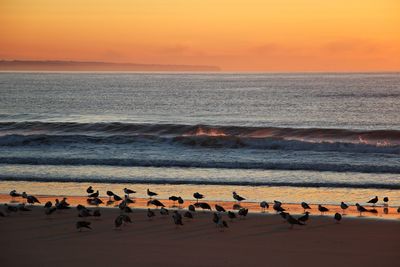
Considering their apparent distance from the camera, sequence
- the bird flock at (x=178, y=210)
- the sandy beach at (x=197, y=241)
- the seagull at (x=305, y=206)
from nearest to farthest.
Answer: the sandy beach at (x=197, y=241) → the bird flock at (x=178, y=210) → the seagull at (x=305, y=206)

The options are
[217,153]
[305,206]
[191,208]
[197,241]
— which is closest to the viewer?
[197,241]

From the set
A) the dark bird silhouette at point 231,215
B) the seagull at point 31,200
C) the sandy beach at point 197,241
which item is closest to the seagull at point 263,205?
the sandy beach at point 197,241

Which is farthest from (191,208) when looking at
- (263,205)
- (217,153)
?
(217,153)

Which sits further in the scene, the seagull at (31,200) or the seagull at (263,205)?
the seagull at (31,200)

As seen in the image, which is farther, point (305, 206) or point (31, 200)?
point (31, 200)

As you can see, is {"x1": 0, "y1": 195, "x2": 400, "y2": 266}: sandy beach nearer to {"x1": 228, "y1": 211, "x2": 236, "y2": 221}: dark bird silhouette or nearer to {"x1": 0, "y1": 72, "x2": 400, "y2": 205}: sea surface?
{"x1": 228, "y1": 211, "x2": 236, "y2": 221}: dark bird silhouette

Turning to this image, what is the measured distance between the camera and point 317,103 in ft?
236

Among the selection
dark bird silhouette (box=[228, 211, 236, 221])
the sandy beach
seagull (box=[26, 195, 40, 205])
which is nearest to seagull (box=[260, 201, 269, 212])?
the sandy beach

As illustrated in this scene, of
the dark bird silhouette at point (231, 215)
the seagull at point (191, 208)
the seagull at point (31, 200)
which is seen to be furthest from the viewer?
the seagull at point (31, 200)

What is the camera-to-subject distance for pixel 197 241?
545 inches

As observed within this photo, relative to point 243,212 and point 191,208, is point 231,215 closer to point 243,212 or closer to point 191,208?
point 243,212

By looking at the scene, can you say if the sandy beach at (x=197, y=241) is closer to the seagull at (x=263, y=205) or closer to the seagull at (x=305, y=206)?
the seagull at (x=263, y=205)

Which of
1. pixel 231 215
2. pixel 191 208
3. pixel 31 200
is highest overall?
pixel 231 215

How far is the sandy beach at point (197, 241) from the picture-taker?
40.2ft
